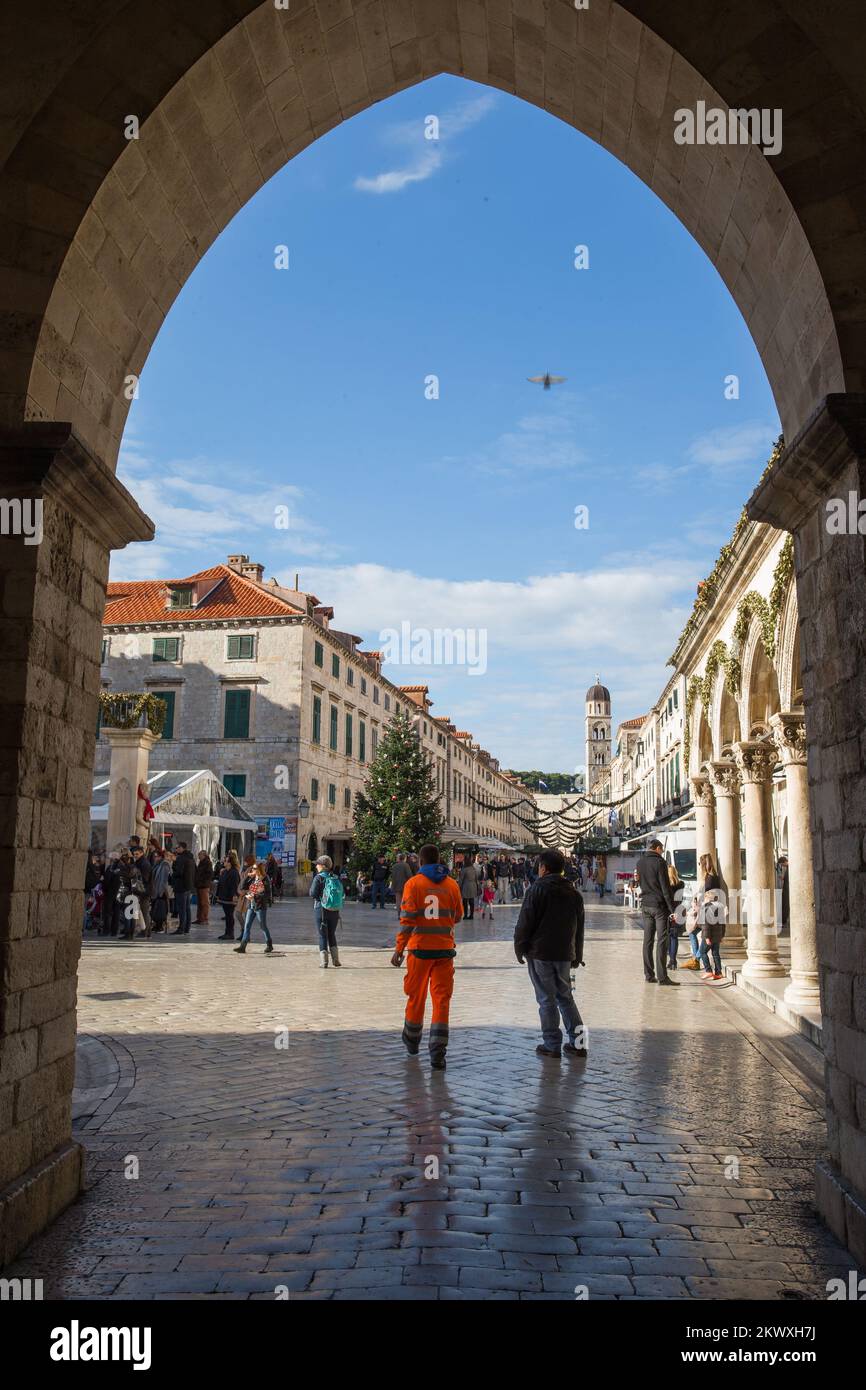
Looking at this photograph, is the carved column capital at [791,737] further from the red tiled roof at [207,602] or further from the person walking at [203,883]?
the red tiled roof at [207,602]

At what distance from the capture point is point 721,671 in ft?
52.7

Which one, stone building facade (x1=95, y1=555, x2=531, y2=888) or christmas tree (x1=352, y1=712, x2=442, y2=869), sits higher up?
stone building facade (x1=95, y1=555, x2=531, y2=888)

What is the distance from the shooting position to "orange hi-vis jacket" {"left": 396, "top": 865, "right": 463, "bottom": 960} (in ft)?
26.2

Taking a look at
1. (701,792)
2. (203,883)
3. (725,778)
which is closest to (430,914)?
(725,778)

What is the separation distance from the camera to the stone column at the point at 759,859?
13.2 metres

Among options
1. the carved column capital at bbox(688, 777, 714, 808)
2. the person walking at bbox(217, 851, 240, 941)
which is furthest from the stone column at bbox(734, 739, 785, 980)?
the person walking at bbox(217, 851, 240, 941)

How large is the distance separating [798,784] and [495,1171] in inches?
281

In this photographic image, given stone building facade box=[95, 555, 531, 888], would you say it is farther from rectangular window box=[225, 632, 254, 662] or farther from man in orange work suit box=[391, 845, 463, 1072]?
man in orange work suit box=[391, 845, 463, 1072]

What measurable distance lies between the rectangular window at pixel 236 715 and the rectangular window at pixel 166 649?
287 cm

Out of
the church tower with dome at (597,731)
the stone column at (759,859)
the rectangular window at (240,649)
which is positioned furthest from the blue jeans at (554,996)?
the church tower with dome at (597,731)

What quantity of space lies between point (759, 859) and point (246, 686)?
2778 cm

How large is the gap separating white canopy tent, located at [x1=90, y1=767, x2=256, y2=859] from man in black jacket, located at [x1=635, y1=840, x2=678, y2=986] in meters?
13.2
